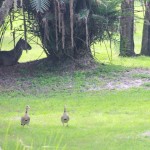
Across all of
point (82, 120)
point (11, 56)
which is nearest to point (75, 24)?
point (11, 56)

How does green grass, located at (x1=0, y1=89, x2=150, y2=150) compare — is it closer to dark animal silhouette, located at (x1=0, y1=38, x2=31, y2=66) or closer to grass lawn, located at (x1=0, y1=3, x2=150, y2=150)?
grass lawn, located at (x1=0, y1=3, x2=150, y2=150)

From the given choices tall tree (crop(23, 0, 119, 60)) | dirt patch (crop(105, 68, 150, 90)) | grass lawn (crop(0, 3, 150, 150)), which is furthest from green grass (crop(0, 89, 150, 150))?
tall tree (crop(23, 0, 119, 60))

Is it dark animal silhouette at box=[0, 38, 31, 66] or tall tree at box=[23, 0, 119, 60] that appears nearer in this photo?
tall tree at box=[23, 0, 119, 60]

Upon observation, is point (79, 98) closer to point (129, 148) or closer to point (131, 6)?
point (129, 148)

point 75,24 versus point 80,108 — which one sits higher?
point 75,24

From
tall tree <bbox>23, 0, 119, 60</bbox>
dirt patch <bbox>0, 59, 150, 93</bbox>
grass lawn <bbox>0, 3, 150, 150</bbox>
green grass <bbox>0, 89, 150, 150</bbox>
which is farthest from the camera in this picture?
tall tree <bbox>23, 0, 119, 60</bbox>

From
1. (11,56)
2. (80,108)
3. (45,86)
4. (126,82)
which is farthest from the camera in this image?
(11,56)

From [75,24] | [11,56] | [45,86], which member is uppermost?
[75,24]

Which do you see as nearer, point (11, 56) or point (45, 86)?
point (45, 86)

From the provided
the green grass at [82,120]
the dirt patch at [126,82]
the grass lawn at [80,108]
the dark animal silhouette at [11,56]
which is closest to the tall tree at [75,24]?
the grass lawn at [80,108]

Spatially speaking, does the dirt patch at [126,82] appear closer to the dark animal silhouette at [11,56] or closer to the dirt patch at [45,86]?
the dirt patch at [45,86]

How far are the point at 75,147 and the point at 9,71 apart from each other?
10.6 meters

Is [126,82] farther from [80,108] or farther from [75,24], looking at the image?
[80,108]

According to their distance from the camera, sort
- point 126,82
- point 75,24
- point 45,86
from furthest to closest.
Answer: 1. point 75,24
2. point 126,82
3. point 45,86
